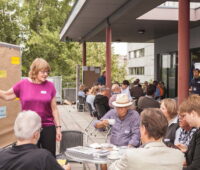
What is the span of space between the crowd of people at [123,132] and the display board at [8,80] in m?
1.20

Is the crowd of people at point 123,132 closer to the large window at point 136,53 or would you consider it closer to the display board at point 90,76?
the display board at point 90,76

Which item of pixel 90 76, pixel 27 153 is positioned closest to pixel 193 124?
pixel 27 153

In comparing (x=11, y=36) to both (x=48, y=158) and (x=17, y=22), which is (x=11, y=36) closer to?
(x=17, y=22)

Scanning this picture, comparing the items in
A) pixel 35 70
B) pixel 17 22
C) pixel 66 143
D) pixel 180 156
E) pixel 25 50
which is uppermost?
pixel 17 22

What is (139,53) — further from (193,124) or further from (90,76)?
(193,124)

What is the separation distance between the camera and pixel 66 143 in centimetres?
462

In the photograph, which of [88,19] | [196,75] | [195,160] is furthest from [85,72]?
[195,160]

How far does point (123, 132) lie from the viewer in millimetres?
4352

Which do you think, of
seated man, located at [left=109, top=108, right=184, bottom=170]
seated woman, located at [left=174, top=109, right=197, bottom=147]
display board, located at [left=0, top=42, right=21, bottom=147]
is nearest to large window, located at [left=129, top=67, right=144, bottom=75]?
display board, located at [left=0, top=42, right=21, bottom=147]

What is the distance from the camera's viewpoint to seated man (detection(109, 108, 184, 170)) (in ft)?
7.36

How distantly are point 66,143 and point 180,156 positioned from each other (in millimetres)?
2461

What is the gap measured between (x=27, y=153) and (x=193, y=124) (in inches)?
62.3

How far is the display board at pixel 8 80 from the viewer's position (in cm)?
502

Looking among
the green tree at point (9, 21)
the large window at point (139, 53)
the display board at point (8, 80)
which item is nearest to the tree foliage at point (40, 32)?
the green tree at point (9, 21)
